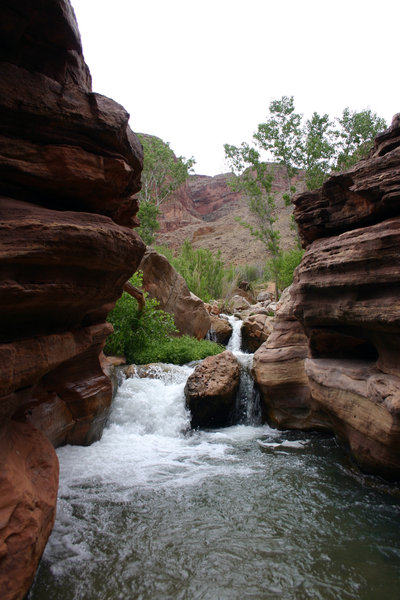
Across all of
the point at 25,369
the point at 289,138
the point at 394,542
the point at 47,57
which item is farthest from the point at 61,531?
the point at 289,138

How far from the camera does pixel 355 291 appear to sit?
17.5 ft

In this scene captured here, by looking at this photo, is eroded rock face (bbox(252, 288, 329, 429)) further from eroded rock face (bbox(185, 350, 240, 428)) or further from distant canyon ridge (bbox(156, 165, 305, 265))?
distant canyon ridge (bbox(156, 165, 305, 265))

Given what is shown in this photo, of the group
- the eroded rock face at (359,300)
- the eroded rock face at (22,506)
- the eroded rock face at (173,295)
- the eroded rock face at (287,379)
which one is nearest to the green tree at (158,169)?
the eroded rock face at (173,295)

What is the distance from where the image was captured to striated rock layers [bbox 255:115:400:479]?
15.9ft

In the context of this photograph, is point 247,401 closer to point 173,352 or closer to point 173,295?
point 173,352

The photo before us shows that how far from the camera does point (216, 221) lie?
69812 millimetres

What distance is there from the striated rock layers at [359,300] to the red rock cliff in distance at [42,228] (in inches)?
122

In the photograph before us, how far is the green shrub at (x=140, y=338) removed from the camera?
1287 cm

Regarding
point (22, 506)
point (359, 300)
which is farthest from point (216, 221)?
point (22, 506)

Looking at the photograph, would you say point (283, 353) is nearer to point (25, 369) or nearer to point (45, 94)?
point (25, 369)

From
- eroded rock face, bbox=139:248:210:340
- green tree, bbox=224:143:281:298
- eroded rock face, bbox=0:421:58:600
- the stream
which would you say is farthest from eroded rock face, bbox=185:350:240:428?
green tree, bbox=224:143:281:298

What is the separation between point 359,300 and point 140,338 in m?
9.25

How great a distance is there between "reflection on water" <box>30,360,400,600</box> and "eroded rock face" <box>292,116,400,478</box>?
0.96 meters

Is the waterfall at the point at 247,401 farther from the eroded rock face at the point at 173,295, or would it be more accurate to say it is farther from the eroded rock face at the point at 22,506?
the eroded rock face at the point at 173,295
